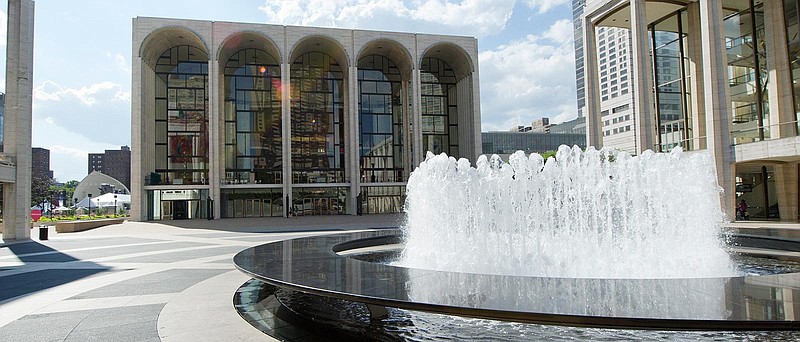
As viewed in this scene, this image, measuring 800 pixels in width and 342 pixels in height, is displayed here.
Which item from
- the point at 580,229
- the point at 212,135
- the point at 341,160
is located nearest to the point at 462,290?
the point at 580,229

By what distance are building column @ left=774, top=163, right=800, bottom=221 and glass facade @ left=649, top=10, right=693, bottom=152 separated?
5.69m

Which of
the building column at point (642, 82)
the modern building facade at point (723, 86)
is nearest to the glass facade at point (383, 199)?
the modern building facade at point (723, 86)

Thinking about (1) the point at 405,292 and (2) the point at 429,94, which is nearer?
(1) the point at 405,292

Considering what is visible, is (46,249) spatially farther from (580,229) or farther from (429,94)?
(429,94)

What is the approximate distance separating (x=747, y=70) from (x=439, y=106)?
26.2 meters

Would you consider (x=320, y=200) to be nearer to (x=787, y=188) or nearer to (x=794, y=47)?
(x=787, y=188)

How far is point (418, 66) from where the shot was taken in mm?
43375

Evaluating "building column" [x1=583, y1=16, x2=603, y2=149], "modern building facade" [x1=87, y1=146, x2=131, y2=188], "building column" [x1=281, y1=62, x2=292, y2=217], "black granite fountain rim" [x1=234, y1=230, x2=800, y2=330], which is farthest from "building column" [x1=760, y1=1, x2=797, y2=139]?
"modern building facade" [x1=87, y1=146, x2=131, y2=188]

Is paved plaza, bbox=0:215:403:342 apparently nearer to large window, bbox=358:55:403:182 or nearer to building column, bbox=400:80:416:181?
large window, bbox=358:55:403:182

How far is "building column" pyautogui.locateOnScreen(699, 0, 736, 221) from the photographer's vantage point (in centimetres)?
2456

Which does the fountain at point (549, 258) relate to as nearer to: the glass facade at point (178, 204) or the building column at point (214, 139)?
the building column at point (214, 139)

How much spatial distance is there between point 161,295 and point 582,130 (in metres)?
130

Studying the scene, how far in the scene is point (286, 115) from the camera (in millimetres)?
40625

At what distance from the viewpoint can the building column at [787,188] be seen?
83.4 ft
